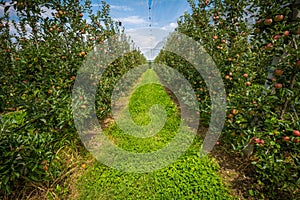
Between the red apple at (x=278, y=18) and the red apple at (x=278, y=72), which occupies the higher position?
the red apple at (x=278, y=18)

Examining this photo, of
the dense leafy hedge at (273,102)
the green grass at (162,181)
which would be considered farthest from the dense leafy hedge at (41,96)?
the dense leafy hedge at (273,102)

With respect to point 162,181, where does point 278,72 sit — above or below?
above

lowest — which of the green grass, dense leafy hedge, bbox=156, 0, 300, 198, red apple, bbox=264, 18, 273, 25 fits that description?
the green grass

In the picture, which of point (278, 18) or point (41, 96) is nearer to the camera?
point (278, 18)

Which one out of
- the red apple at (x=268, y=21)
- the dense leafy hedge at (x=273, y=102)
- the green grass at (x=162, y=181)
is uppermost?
the red apple at (x=268, y=21)

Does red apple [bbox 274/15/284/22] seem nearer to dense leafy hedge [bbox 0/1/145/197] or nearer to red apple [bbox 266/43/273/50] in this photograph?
red apple [bbox 266/43/273/50]

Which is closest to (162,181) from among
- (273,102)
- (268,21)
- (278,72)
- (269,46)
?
(273,102)

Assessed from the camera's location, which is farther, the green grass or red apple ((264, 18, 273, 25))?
the green grass

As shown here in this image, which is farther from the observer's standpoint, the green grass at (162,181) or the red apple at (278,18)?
the green grass at (162,181)

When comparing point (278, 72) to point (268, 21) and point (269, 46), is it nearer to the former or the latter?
point (269, 46)

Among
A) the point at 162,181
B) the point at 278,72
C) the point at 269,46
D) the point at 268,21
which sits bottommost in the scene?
the point at 162,181

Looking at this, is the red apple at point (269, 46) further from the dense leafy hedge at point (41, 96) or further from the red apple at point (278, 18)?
the dense leafy hedge at point (41, 96)

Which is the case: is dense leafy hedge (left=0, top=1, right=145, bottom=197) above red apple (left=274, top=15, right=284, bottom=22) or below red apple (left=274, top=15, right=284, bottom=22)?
below

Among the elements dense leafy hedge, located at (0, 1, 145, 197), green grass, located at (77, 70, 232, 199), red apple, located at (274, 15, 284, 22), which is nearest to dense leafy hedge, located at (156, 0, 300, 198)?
red apple, located at (274, 15, 284, 22)
